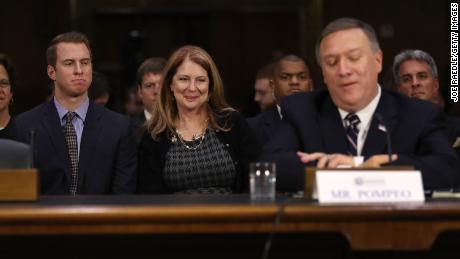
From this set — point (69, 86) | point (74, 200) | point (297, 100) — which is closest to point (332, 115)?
point (297, 100)

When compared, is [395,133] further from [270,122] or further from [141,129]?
[270,122]

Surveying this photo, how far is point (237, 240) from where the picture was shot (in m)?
3.55

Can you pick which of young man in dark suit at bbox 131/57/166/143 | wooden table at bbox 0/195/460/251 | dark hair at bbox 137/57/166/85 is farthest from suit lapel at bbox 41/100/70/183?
wooden table at bbox 0/195/460/251

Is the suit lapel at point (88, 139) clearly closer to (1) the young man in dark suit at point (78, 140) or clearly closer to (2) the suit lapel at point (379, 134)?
(1) the young man in dark suit at point (78, 140)

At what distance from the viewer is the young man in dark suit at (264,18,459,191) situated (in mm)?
4207

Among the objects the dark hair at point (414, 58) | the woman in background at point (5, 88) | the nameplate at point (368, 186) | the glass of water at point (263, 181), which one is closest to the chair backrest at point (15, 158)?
the glass of water at point (263, 181)

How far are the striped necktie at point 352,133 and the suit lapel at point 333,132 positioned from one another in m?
0.04

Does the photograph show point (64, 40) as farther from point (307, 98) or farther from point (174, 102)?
point (307, 98)

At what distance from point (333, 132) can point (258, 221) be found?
1.04 m

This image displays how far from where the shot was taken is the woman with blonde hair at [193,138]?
4.94 m

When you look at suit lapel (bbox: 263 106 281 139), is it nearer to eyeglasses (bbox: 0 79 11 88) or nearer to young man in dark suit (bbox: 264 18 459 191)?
eyeglasses (bbox: 0 79 11 88)

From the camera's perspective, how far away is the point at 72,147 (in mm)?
5469

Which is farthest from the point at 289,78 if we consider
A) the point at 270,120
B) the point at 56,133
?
the point at 56,133

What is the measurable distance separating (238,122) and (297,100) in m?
0.81
